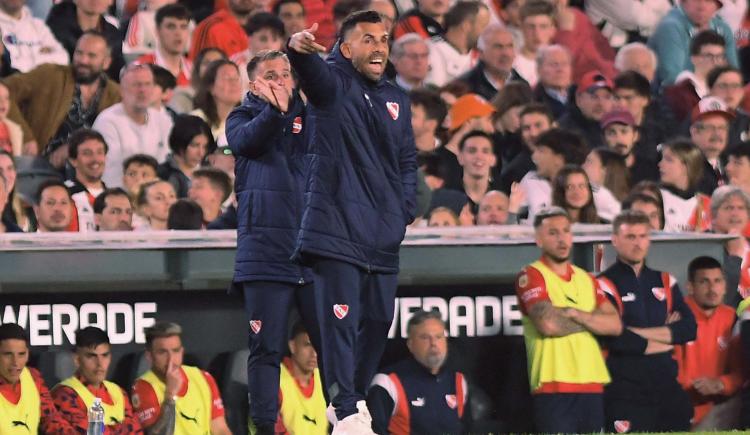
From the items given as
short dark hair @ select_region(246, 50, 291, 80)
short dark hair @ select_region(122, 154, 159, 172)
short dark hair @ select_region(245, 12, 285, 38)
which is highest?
short dark hair @ select_region(245, 12, 285, 38)

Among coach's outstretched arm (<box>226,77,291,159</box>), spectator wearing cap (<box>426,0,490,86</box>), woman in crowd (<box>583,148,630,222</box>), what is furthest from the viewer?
spectator wearing cap (<box>426,0,490,86</box>)

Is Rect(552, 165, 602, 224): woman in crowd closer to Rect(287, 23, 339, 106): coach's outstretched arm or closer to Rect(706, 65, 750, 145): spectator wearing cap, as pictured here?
Rect(706, 65, 750, 145): spectator wearing cap

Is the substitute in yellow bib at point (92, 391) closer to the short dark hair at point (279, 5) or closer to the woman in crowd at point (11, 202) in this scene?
the woman in crowd at point (11, 202)

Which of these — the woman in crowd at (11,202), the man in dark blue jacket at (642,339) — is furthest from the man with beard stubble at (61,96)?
the man in dark blue jacket at (642,339)

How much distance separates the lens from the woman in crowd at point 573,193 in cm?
1256

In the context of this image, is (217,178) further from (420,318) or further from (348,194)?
(348,194)

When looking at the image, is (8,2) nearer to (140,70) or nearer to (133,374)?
(140,70)

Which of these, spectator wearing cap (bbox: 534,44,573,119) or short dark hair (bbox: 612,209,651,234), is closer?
short dark hair (bbox: 612,209,651,234)

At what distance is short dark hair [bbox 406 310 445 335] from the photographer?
11.0m

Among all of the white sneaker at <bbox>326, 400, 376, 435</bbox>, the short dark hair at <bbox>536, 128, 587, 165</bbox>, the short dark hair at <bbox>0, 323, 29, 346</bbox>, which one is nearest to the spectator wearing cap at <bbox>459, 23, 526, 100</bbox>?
the short dark hair at <bbox>536, 128, 587, 165</bbox>

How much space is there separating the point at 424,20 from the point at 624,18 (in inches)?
95.2

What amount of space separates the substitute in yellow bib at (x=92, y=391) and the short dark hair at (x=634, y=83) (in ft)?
21.9

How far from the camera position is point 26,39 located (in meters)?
14.1

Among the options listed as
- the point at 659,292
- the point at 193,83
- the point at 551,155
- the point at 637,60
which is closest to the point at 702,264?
the point at 659,292
